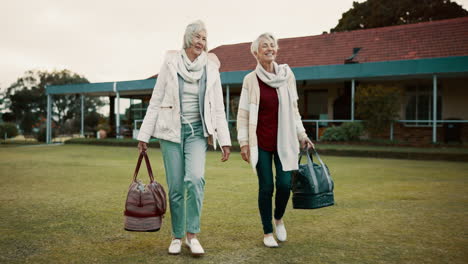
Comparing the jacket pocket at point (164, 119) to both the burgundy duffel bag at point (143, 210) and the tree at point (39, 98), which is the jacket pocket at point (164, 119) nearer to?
the burgundy duffel bag at point (143, 210)

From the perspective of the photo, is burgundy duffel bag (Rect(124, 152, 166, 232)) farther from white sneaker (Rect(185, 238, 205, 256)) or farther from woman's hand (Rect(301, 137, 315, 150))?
woman's hand (Rect(301, 137, 315, 150))

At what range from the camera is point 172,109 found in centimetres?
352

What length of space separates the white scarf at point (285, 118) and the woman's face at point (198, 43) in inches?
21.3

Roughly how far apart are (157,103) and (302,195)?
1449 mm

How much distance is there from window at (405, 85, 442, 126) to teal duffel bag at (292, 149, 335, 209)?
16.5 meters

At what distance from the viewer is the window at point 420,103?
19.1 meters

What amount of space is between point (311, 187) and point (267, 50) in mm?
1221

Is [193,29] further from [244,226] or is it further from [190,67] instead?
[244,226]

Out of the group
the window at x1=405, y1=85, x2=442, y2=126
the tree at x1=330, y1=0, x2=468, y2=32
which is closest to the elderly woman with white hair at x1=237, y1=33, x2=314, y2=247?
the window at x1=405, y1=85, x2=442, y2=126

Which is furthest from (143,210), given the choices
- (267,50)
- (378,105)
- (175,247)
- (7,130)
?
(7,130)

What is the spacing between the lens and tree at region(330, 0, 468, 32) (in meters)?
33.8

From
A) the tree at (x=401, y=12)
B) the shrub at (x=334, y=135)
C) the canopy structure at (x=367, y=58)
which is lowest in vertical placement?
the shrub at (x=334, y=135)

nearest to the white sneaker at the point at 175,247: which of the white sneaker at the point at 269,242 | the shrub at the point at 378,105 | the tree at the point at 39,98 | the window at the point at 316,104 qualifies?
the white sneaker at the point at 269,242

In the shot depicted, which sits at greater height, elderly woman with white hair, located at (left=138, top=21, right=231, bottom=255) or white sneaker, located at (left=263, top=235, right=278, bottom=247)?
elderly woman with white hair, located at (left=138, top=21, right=231, bottom=255)
